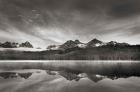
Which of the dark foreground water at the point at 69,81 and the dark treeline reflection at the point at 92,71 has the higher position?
the dark foreground water at the point at 69,81

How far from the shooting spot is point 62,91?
18.7 metres

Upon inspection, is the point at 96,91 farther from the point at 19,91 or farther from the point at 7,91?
the point at 7,91

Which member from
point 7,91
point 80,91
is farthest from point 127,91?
point 7,91

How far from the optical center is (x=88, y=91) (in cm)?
1859

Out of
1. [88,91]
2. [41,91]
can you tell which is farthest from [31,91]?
[88,91]

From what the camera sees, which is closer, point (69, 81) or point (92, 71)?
point (69, 81)

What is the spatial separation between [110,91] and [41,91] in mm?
7974

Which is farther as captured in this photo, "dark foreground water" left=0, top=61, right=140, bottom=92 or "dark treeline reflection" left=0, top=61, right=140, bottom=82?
"dark treeline reflection" left=0, top=61, right=140, bottom=82

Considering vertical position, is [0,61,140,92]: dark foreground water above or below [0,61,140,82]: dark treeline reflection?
above

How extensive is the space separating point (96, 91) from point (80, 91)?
1863mm

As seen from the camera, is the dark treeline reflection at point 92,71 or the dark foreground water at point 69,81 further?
the dark treeline reflection at point 92,71

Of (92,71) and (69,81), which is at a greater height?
(69,81)

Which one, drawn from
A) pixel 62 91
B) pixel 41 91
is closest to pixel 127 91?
pixel 62 91

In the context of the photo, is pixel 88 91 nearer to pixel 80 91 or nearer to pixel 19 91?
pixel 80 91
